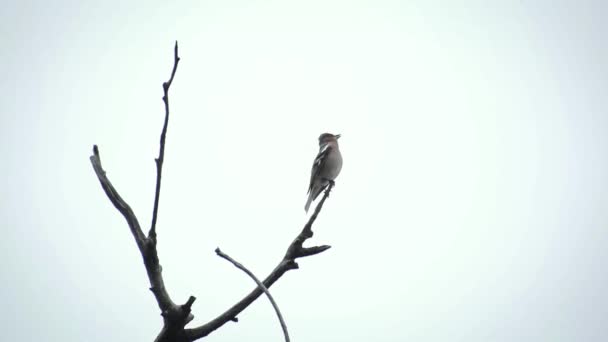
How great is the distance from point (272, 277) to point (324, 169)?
5.59 meters

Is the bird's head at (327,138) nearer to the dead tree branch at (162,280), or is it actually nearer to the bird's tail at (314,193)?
the bird's tail at (314,193)

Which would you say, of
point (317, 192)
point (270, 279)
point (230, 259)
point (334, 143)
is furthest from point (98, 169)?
point (334, 143)

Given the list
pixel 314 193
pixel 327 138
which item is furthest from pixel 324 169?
pixel 327 138

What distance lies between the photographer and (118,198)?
8.90ft

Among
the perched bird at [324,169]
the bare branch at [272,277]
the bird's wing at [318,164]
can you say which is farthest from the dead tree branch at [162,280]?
the bird's wing at [318,164]

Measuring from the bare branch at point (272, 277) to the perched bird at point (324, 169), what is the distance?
4.93m

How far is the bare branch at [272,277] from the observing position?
2.63m

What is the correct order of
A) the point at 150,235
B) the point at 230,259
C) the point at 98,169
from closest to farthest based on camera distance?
the point at 230,259
the point at 150,235
the point at 98,169

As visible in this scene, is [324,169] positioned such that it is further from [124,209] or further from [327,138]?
[124,209]

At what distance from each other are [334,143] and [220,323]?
22.4 ft

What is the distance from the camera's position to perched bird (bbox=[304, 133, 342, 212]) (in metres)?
8.26

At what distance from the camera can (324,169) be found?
831cm

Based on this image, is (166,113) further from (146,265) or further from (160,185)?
(146,265)

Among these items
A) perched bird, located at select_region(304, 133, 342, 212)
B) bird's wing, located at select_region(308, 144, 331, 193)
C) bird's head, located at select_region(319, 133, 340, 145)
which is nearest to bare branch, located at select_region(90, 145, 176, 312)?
perched bird, located at select_region(304, 133, 342, 212)
